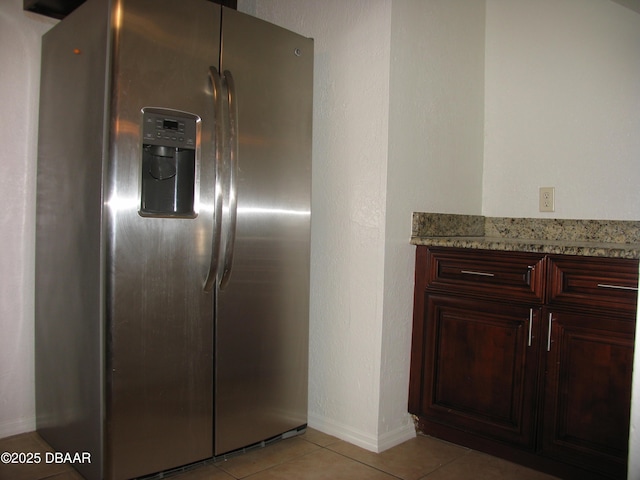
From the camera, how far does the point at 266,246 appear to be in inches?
80.7

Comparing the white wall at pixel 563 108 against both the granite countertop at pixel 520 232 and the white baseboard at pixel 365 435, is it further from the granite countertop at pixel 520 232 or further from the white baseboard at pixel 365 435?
the white baseboard at pixel 365 435

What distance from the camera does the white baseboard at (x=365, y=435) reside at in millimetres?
2146

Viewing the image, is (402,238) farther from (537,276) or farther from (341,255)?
(537,276)

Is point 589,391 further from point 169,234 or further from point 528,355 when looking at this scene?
point 169,234

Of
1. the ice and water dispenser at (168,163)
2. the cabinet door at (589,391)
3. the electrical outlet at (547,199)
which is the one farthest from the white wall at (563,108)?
the ice and water dispenser at (168,163)

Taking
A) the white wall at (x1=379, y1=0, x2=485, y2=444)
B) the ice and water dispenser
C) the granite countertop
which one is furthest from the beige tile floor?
the ice and water dispenser

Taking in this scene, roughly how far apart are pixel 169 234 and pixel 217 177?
267 mm

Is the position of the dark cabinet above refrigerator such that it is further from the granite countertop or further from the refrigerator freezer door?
the granite countertop

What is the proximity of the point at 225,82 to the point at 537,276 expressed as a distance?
1.33m

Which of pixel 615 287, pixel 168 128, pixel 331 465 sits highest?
pixel 168 128

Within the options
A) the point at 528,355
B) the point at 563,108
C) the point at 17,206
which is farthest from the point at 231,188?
the point at 563,108

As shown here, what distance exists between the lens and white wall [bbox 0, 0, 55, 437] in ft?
6.98

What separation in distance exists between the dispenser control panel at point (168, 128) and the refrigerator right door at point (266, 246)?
20cm

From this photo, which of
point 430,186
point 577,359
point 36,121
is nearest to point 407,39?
point 430,186
